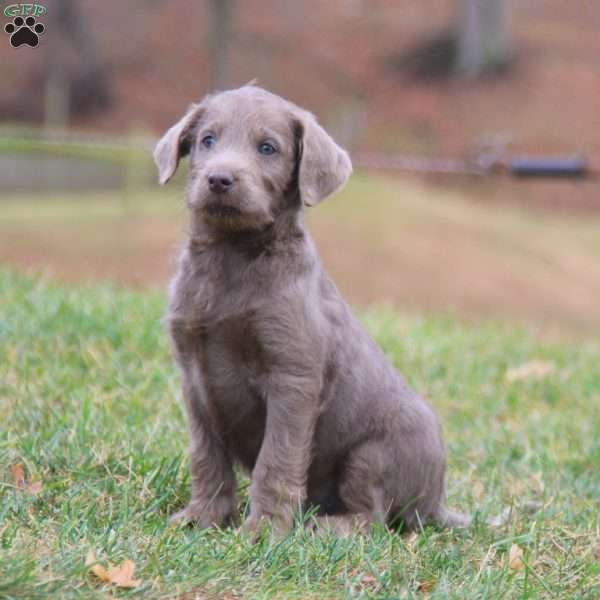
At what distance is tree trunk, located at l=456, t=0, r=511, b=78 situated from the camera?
3159 centimetres

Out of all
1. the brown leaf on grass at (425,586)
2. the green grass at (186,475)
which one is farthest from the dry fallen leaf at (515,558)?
the brown leaf on grass at (425,586)

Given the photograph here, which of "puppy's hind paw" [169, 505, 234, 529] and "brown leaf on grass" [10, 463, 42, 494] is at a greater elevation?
"brown leaf on grass" [10, 463, 42, 494]

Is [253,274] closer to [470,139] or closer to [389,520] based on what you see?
[389,520]

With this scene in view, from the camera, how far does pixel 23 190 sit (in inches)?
758

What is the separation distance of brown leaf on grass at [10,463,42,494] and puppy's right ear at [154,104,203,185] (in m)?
1.24

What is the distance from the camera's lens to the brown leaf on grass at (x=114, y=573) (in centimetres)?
355

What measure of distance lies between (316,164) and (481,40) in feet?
93.1

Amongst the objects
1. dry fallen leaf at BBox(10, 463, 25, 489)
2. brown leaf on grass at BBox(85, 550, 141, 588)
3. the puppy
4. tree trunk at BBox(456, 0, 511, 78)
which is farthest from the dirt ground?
tree trunk at BBox(456, 0, 511, 78)

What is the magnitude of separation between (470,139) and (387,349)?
69.6 feet

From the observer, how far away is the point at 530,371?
8.29 metres

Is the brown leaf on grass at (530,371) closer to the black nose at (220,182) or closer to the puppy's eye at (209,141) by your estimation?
the puppy's eye at (209,141)

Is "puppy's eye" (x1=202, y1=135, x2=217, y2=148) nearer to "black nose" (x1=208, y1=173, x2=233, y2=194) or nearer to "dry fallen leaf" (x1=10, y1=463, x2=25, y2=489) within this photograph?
"black nose" (x1=208, y1=173, x2=233, y2=194)

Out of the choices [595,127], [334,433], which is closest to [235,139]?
[334,433]

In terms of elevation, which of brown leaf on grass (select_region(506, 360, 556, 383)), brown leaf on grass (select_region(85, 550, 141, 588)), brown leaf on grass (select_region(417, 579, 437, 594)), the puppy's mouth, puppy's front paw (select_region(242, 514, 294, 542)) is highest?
the puppy's mouth
